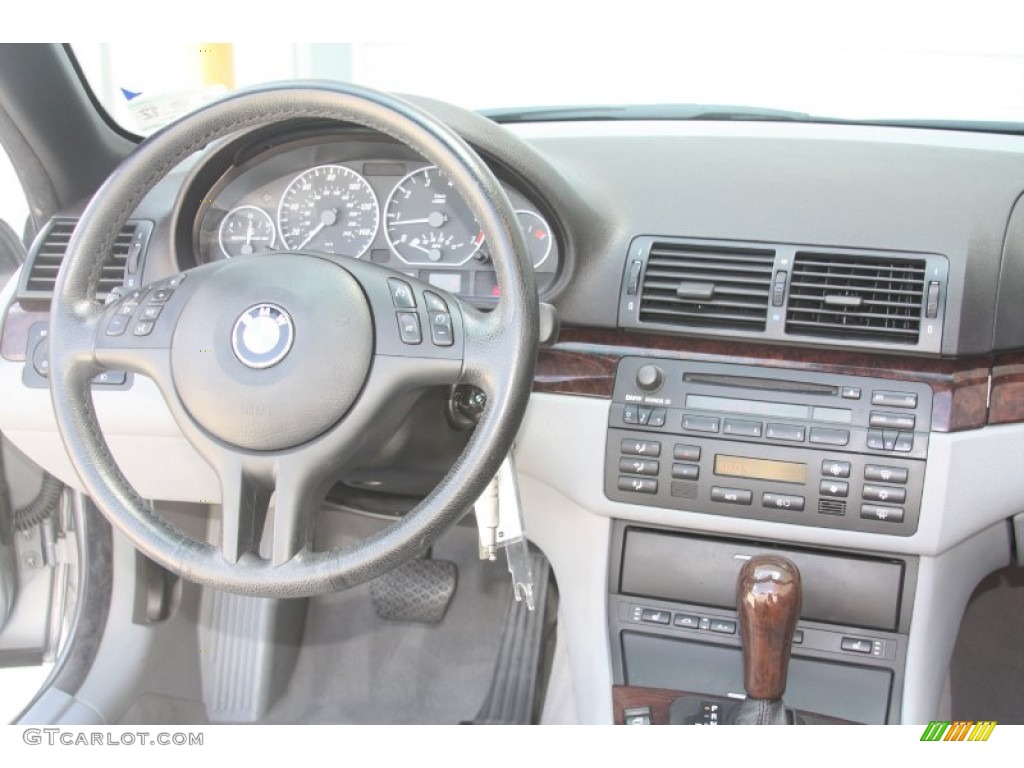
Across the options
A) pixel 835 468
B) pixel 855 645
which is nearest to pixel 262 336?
pixel 835 468

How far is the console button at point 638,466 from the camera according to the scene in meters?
1.45

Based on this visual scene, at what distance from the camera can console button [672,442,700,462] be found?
1423 millimetres

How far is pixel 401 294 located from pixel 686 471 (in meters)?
0.59

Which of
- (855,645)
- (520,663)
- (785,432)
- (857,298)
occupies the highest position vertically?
(857,298)

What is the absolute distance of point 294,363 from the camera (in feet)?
3.41

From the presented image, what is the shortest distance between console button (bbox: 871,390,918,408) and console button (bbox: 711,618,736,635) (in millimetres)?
436

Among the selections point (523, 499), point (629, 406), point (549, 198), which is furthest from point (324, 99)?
point (523, 499)

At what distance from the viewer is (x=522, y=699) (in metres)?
1.92

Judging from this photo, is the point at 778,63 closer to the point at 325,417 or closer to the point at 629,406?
the point at 629,406

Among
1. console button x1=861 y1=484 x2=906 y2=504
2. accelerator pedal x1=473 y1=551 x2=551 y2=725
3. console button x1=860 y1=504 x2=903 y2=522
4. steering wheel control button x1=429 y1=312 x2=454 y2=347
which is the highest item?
steering wheel control button x1=429 y1=312 x2=454 y2=347

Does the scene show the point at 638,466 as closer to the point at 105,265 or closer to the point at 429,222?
the point at 429,222

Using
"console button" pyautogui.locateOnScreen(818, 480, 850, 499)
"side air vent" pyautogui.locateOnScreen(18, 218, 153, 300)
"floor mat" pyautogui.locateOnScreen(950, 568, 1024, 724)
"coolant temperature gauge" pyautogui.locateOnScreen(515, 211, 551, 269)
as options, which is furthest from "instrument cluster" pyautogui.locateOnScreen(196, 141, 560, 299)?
"floor mat" pyautogui.locateOnScreen(950, 568, 1024, 724)

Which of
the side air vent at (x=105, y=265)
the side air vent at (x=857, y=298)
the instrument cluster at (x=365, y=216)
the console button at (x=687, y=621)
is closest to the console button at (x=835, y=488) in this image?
the side air vent at (x=857, y=298)

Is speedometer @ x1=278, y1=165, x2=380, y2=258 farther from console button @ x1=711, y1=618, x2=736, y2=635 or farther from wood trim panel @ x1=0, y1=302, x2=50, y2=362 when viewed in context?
console button @ x1=711, y1=618, x2=736, y2=635
